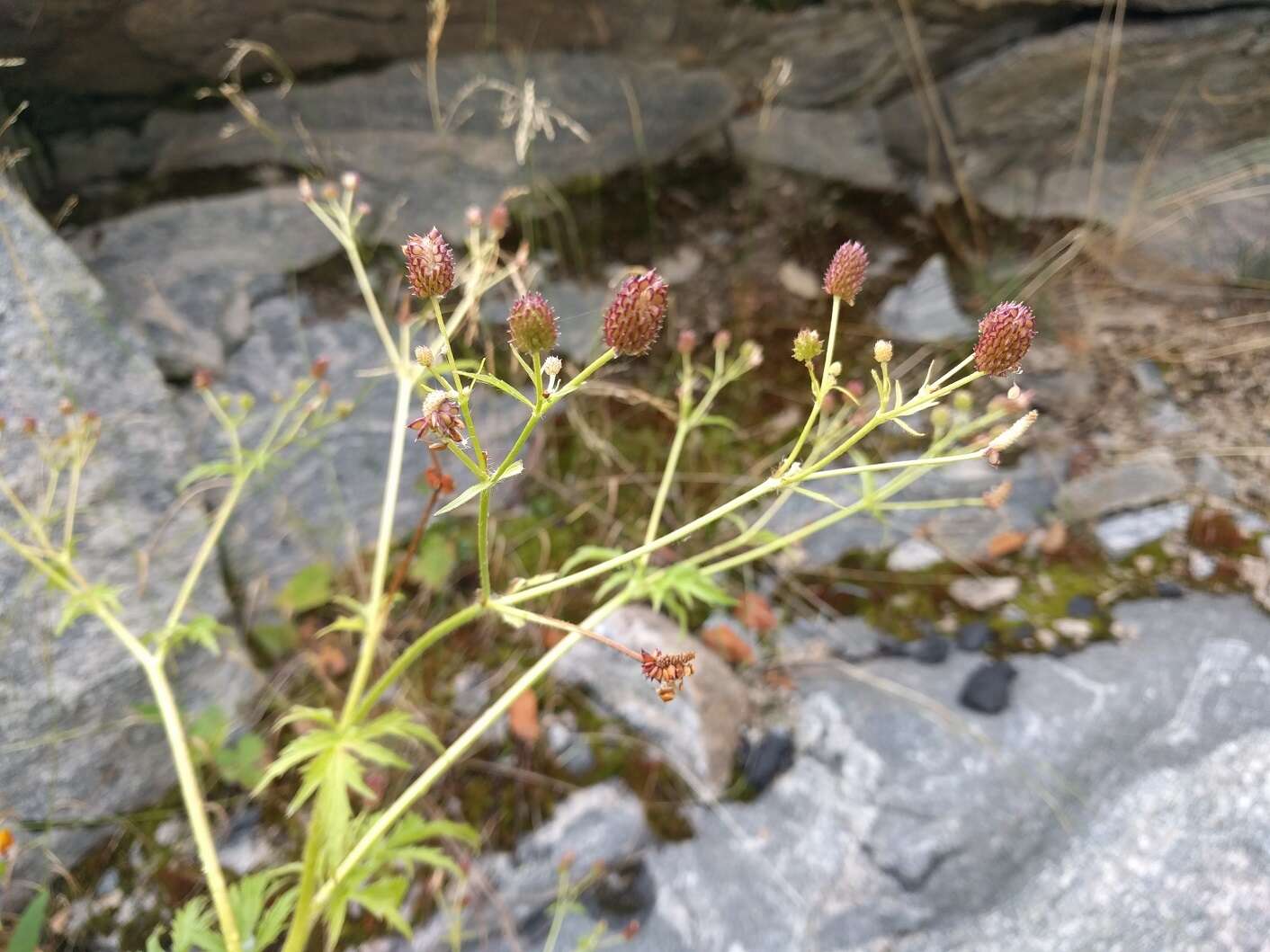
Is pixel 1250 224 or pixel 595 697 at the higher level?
pixel 1250 224

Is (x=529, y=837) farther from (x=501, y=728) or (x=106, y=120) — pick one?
(x=106, y=120)

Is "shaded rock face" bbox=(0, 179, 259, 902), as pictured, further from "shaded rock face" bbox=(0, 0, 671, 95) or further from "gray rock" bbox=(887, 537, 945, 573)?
"gray rock" bbox=(887, 537, 945, 573)

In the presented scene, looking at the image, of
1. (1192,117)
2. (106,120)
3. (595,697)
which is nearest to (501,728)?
(595,697)

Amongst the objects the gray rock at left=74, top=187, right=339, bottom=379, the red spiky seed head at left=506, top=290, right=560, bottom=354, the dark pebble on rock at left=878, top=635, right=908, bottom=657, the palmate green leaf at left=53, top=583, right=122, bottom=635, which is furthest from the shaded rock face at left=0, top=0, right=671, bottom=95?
the dark pebble on rock at left=878, top=635, right=908, bottom=657

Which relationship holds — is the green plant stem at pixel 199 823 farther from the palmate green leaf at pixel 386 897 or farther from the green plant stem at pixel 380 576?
the green plant stem at pixel 380 576

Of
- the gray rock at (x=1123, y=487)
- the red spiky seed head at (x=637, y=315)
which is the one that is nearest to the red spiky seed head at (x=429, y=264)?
the red spiky seed head at (x=637, y=315)
